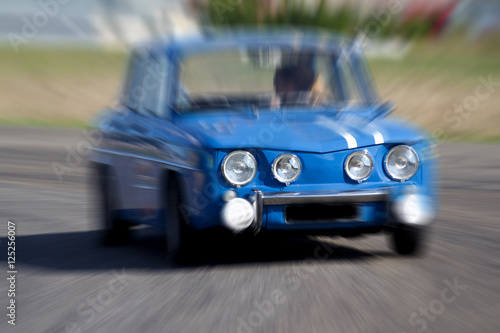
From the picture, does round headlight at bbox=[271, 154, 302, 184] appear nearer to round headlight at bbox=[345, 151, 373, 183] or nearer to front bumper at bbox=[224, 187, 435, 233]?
front bumper at bbox=[224, 187, 435, 233]

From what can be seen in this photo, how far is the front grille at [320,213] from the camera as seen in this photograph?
6.63 m

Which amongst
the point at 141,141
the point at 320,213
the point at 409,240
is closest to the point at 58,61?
the point at 141,141

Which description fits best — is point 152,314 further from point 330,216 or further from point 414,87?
point 414,87

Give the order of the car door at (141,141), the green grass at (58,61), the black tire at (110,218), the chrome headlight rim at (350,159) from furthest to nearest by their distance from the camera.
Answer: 1. the green grass at (58,61)
2. the black tire at (110,218)
3. the car door at (141,141)
4. the chrome headlight rim at (350,159)

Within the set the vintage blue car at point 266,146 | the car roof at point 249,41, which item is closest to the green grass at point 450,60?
the car roof at point 249,41

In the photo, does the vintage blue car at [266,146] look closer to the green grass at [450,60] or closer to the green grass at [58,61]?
the green grass at [450,60]

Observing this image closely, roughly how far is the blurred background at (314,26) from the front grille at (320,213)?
21389mm

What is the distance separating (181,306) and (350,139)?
1.74m

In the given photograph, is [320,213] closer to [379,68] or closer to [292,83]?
[292,83]

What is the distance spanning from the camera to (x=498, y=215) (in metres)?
10.1

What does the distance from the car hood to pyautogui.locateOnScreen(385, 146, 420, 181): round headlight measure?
8 centimetres

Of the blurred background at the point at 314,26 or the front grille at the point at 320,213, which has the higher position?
the blurred background at the point at 314,26

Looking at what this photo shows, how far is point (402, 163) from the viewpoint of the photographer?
686 centimetres

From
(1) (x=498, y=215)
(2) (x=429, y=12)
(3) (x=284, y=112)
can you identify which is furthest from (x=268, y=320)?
(2) (x=429, y=12)
